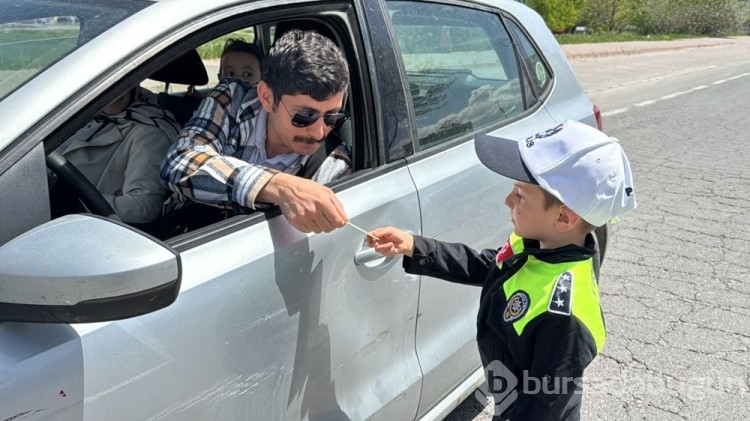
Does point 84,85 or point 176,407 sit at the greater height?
point 84,85

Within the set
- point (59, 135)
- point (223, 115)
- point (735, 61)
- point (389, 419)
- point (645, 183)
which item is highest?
point (59, 135)

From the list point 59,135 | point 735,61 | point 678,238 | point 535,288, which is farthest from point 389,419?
point 735,61

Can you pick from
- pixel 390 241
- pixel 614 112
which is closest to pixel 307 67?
pixel 390 241

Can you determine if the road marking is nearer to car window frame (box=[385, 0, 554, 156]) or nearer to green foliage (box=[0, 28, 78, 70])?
car window frame (box=[385, 0, 554, 156])

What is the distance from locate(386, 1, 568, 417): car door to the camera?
214 centimetres

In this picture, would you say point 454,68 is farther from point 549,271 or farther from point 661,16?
point 661,16

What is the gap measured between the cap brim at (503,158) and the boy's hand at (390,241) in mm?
305

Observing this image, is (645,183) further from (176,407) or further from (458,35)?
(176,407)

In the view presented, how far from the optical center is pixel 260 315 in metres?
1.49

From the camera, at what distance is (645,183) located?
20.6ft

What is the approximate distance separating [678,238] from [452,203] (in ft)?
10.7

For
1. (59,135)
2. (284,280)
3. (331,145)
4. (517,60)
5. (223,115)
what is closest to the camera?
(59,135)

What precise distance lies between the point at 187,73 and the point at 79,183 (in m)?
1.15

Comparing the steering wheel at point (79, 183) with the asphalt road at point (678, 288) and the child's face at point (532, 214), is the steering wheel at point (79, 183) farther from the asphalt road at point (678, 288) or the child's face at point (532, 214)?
the asphalt road at point (678, 288)
